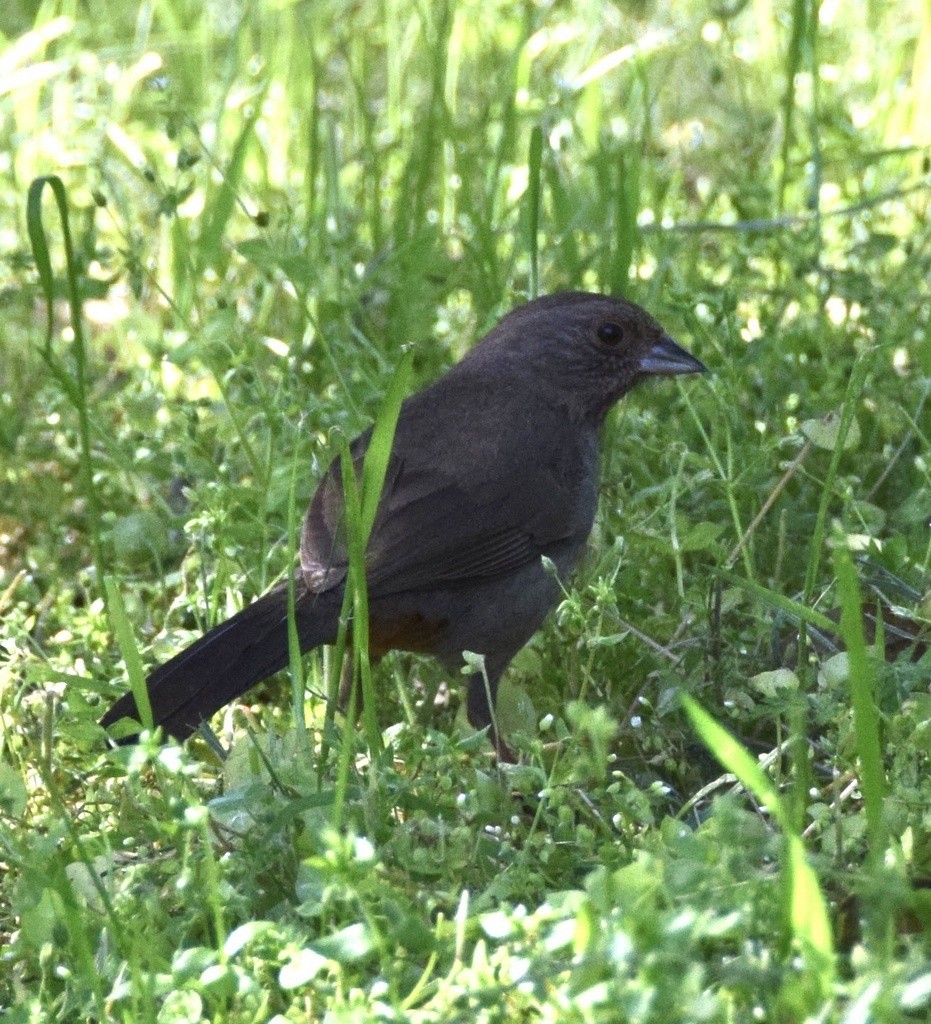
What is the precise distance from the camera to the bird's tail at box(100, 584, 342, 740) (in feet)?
10.7

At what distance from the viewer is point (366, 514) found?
9.02ft

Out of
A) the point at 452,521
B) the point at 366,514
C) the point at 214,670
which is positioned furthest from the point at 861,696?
the point at 452,521

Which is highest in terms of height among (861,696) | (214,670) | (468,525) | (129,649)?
(861,696)

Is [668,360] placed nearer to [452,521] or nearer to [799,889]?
[452,521]

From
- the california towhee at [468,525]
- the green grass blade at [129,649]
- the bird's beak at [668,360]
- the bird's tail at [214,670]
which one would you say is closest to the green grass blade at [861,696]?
the green grass blade at [129,649]

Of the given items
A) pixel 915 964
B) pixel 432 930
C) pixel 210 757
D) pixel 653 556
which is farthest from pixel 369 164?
pixel 915 964

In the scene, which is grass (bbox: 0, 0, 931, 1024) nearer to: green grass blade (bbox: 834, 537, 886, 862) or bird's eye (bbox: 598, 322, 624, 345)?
green grass blade (bbox: 834, 537, 886, 862)

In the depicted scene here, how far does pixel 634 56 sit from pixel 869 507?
2.04 meters

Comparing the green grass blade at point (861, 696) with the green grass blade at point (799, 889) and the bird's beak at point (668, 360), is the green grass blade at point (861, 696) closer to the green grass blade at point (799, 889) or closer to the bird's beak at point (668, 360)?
the green grass blade at point (799, 889)

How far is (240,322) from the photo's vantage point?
4887mm

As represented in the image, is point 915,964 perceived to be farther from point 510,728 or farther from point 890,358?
point 890,358

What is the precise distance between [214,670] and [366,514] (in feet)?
2.28

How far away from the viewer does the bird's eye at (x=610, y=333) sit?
4.31 m

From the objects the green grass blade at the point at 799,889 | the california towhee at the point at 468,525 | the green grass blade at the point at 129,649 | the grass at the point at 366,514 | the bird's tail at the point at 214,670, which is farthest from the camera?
the california towhee at the point at 468,525
